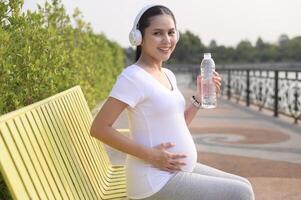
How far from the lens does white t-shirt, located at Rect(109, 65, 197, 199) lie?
2676mm

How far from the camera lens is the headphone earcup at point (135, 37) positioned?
2.85 meters

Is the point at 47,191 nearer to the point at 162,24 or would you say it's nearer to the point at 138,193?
the point at 138,193

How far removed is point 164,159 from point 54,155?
1.98ft

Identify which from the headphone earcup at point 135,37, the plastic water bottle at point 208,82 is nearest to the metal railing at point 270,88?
the plastic water bottle at point 208,82

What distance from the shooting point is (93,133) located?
2691 mm

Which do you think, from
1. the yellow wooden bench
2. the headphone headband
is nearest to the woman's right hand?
the yellow wooden bench

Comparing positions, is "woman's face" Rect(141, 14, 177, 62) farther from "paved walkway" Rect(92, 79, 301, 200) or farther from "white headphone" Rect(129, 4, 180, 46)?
"paved walkway" Rect(92, 79, 301, 200)

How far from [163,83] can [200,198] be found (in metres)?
0.74

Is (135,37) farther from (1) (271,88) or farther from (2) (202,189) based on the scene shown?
(1) (271,88)

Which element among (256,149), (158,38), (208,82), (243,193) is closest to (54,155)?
(158,38)

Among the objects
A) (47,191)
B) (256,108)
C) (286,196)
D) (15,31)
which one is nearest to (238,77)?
(256,108)

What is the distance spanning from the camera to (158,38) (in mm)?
2861

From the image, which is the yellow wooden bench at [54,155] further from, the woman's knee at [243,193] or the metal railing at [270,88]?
the metal railing at [270,88]

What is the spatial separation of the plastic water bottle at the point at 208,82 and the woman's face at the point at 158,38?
0.39 m
